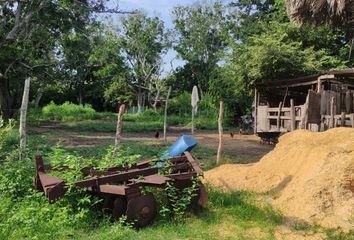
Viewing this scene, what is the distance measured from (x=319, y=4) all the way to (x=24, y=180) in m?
8.90

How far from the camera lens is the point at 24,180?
295 inches

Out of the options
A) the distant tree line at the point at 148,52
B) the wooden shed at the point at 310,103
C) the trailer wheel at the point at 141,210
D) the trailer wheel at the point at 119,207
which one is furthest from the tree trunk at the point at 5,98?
the trailer wheel at the point at 141,210

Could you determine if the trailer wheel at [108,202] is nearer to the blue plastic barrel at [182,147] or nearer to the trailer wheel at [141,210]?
the trailer wheel at [141,210]

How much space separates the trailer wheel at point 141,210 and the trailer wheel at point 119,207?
0.24 meters

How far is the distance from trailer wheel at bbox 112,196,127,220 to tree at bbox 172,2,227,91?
42547mm

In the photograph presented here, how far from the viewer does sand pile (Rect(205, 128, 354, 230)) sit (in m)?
7.19

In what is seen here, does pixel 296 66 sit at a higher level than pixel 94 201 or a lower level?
higher

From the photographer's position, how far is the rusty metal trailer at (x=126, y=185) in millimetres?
6363

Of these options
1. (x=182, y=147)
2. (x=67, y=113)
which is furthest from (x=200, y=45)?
(x=182, y=147)

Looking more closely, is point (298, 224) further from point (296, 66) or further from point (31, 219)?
point (296, 66)

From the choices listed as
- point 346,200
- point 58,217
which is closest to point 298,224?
point 346,200

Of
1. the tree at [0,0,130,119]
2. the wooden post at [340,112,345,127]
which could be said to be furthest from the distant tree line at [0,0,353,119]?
the wooden post at [340,112,345,127]

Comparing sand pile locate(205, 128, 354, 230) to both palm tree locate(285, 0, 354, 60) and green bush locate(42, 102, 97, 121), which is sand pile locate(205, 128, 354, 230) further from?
green bush locate(42, 102, 97, 121)

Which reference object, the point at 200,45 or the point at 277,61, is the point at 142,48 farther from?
the point at 277,61
